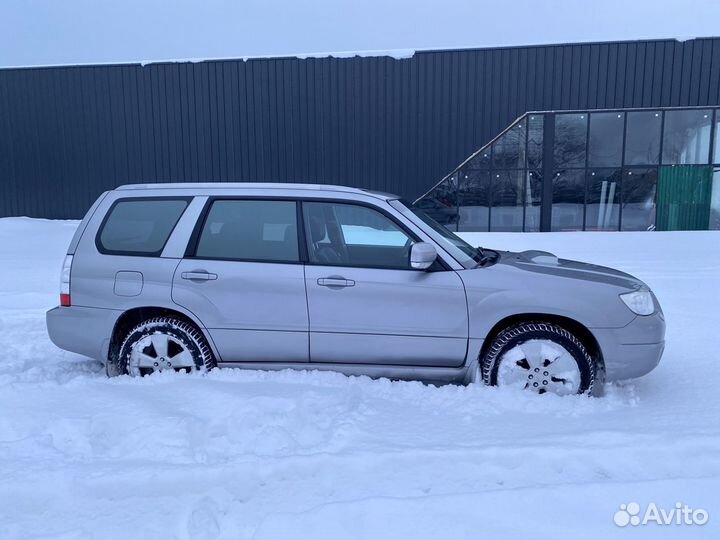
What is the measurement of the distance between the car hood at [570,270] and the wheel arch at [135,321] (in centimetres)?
Result: 245

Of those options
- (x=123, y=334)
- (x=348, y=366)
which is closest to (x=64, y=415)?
(x=123, y=334)

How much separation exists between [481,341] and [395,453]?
119 cm

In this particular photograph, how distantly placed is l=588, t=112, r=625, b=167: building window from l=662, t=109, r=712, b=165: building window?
141 cm

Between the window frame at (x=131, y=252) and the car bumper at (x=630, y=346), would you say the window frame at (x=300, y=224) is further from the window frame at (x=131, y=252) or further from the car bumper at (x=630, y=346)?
the car bumper at (x=630, y=346)

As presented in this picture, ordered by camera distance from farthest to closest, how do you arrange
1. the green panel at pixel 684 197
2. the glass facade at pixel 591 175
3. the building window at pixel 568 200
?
the building window at pixel 568 200 → the green panel at pixel 684 197 → the glass facade at pixel 591 175

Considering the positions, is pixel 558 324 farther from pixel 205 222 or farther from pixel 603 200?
pixel 603 200

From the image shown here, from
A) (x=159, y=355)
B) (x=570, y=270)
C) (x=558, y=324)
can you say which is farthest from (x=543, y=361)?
(x=159, y=355)

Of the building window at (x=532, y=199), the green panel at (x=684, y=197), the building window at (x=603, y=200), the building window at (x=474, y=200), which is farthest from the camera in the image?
the building window at (x=474, y=200)

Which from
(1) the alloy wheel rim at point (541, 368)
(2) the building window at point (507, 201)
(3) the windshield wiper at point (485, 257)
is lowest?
(1) the alloy wheel rim at point (541, 368)

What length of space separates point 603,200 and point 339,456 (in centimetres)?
1632

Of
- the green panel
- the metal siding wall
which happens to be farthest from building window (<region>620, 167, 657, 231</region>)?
the metal siding wall

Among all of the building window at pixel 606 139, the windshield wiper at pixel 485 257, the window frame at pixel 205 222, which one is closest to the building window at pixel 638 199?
the building window at pixel 606 139

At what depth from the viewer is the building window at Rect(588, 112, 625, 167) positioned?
16.0m

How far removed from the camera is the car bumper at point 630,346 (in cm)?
356
